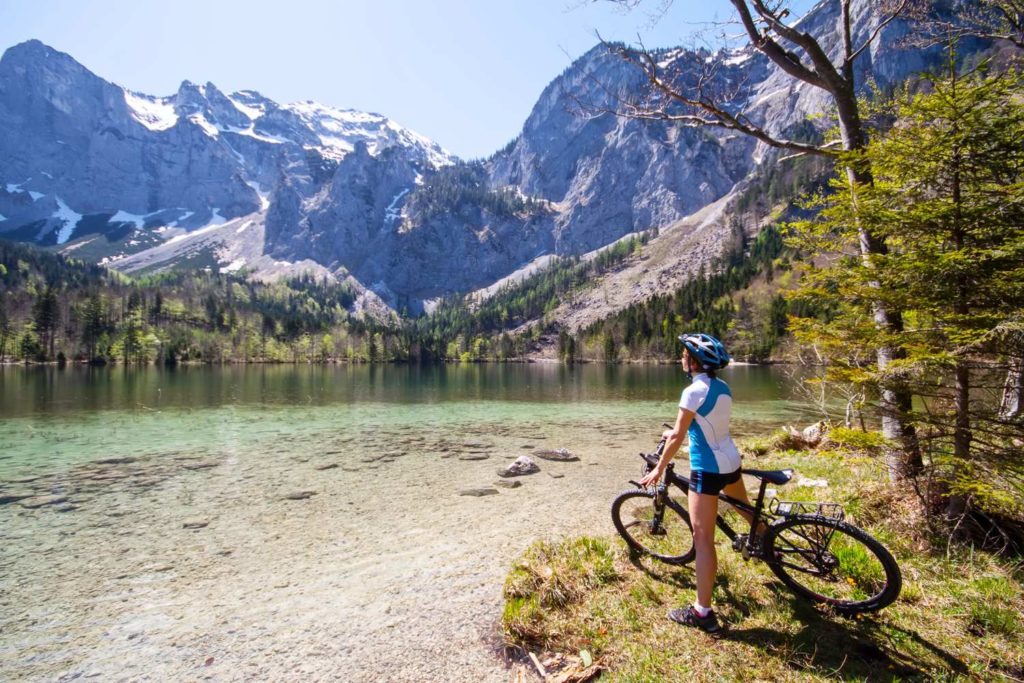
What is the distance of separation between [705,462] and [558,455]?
607 inches

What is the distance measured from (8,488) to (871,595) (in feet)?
80.5

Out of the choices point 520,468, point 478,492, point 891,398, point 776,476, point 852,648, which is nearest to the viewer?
point 852,648

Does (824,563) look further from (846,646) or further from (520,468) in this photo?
(520,468)

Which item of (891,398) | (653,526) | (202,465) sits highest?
(891,398)

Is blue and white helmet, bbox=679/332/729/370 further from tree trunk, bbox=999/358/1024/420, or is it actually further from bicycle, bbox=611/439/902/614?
tree trunk, bbox=999/358/1024/420

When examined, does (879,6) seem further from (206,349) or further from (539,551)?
(206,349)

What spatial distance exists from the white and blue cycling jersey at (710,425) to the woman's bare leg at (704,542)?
41 centimetres

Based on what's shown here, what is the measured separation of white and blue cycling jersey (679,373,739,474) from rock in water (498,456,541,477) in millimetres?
12580

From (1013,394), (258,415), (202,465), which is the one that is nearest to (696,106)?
(1013,394)

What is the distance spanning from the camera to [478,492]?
15.5 m

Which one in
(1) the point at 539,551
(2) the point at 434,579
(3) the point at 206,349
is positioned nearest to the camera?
(1) the point at 539,551

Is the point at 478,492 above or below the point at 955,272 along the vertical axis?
below

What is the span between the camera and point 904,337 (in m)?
7.03

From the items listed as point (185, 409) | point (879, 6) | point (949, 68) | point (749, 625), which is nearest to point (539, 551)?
point (749, 625)
